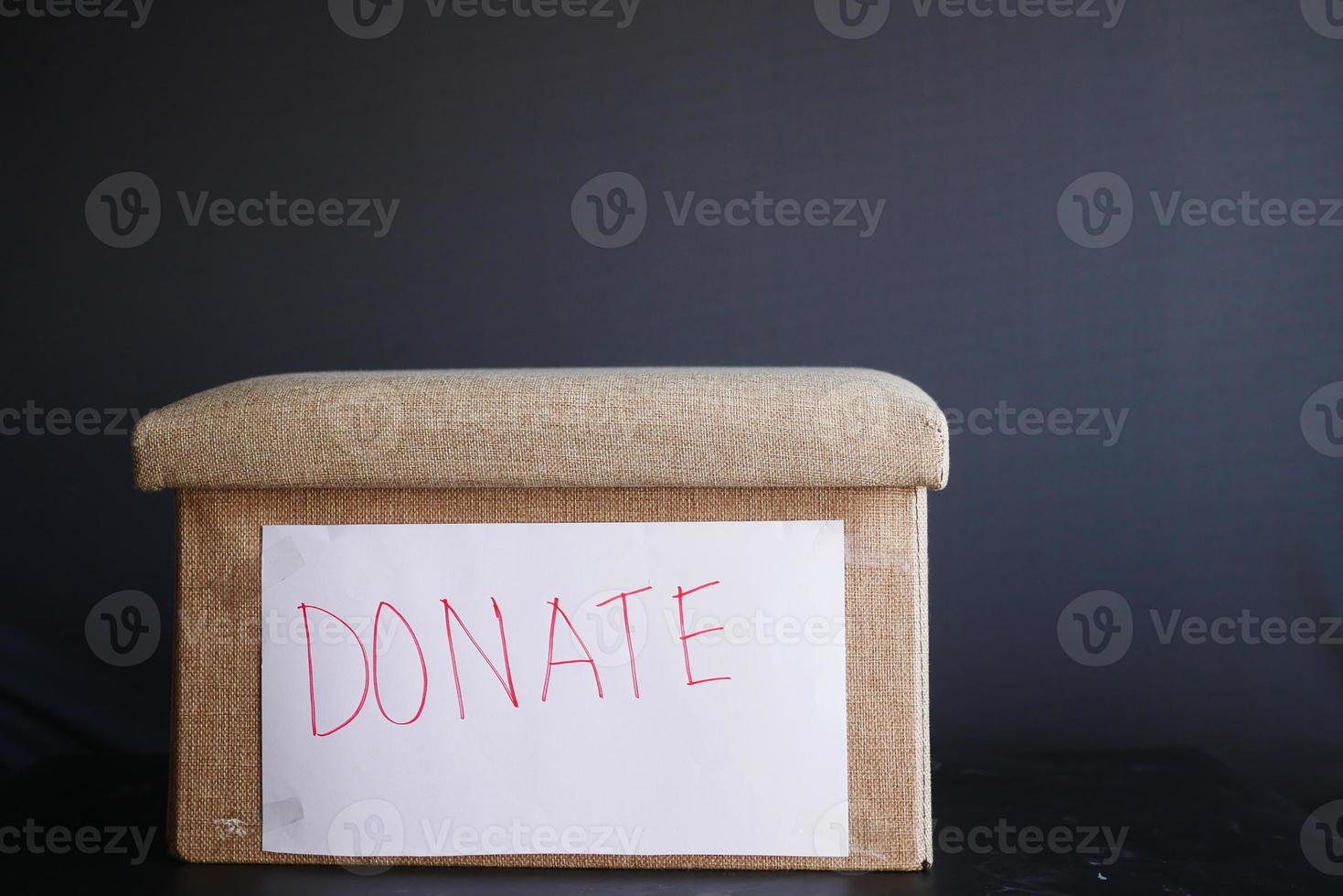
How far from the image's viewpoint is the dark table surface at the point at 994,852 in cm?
65

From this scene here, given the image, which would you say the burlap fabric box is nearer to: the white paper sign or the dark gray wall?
the white paper sign

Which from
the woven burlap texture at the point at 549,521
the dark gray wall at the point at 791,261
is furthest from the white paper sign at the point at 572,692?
the dark gray wall at the point at 791,261

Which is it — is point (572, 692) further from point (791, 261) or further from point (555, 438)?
point (791, 261)

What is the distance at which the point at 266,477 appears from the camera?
2.18 feet

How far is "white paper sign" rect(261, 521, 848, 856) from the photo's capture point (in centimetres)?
67

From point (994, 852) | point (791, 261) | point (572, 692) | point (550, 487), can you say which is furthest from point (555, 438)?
point (791, 261)

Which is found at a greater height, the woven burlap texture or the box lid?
the box lid

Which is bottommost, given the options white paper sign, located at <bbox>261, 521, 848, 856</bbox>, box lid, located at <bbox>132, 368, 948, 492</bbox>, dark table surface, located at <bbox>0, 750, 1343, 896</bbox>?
dark table surface, located at <bbox>0, 750, 1343, 896</bbox>

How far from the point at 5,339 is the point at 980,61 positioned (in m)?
1.32

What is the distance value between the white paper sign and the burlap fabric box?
1 cm

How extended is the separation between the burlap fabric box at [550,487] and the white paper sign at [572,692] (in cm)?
1

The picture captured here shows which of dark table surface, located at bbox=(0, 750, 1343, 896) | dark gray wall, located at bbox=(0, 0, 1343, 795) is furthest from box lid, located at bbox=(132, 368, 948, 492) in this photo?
dark gray wall, located at bbox=(0, 0, 1343, 795)

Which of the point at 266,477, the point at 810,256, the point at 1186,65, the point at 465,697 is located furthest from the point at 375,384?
the point at 1186,65

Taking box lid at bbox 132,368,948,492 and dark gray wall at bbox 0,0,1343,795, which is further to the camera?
dark gray wall at bbox 0,0,1343,795
